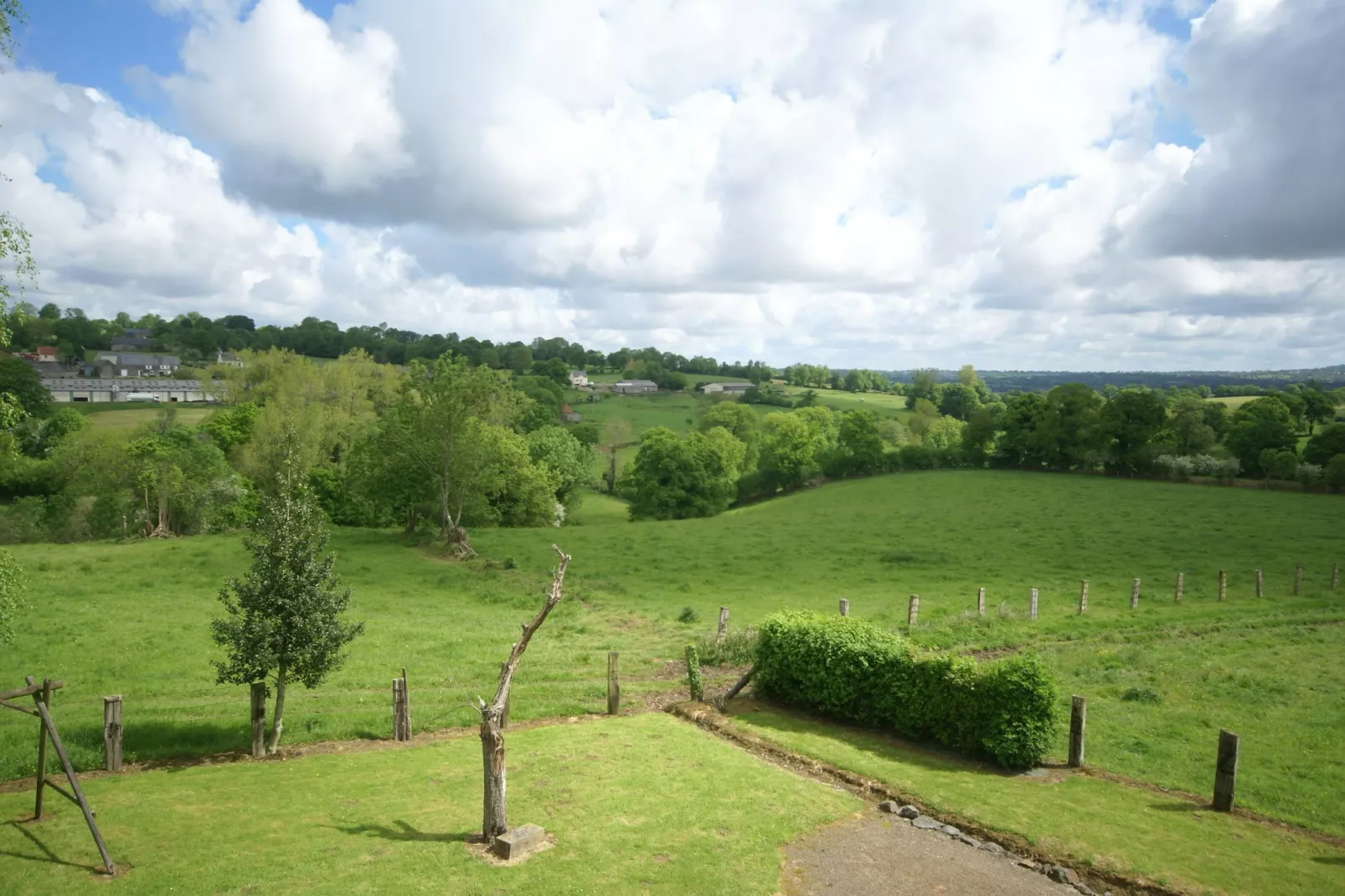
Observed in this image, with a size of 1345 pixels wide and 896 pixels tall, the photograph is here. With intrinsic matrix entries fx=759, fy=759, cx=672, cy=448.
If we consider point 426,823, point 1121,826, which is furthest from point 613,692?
point 1121,826

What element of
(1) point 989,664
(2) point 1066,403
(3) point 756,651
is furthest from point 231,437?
(2) point 1066,403

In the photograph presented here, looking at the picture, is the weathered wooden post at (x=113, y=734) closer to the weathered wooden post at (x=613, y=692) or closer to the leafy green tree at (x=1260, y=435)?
the weathered wooden post at (x=613, y=692)

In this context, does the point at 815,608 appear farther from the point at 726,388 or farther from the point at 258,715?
the point at 726,388

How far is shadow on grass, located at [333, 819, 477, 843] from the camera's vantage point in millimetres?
12703

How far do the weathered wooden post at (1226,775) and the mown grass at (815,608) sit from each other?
3.01 feet

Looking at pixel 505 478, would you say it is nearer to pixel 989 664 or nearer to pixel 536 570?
pixel 536 570

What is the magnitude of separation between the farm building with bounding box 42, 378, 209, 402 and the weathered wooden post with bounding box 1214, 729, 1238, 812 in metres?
124

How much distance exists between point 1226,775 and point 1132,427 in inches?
2815

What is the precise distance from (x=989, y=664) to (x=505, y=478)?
44091mm

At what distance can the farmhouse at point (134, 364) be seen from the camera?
13438 centimetres

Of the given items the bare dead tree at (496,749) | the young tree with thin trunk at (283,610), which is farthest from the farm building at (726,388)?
the bare dead tree at (496,749)

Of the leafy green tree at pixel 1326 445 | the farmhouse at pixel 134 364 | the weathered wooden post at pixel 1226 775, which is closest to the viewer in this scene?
the weathered wooden post at pixel 1226 775

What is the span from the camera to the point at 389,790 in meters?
15.2

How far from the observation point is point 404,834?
42.5 feet
